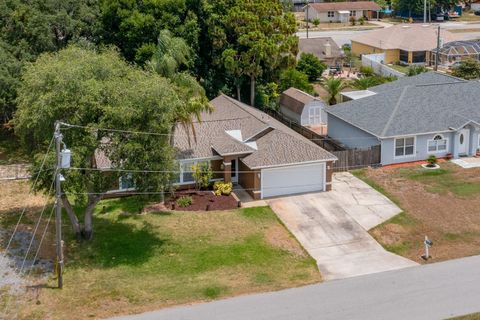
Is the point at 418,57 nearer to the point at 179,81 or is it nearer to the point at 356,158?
the point at 356,158

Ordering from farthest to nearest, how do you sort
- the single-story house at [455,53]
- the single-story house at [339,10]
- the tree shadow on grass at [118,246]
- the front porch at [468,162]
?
the single-story house at [339,10] < the single-story house at [455,53] < the front porch at [468,162] < the tree shadow on grass at [118,246]

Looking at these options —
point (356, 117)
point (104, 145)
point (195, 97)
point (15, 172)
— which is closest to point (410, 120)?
point (356, 117)

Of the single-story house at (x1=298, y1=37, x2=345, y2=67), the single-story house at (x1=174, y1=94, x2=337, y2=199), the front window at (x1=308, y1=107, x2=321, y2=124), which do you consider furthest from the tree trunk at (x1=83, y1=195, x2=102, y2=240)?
the single-story house at (x1=298, y1=37, x2=345, y2=67)

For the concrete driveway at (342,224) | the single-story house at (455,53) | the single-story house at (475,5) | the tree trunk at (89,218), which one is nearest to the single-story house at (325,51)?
the single-story house at (455,53)

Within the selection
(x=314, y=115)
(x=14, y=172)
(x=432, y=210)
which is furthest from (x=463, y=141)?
(x=14, y=172)

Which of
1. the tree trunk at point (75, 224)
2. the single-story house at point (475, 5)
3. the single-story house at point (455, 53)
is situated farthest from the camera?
the single-story house at point (475, 5)

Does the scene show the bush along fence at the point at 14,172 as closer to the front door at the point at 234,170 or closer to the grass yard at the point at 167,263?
the grass yard at the point at 167,263

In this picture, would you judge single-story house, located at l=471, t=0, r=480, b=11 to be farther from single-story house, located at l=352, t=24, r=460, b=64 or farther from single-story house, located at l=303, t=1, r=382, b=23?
single-story house, located at l=352, t=24, r=460, b=64
